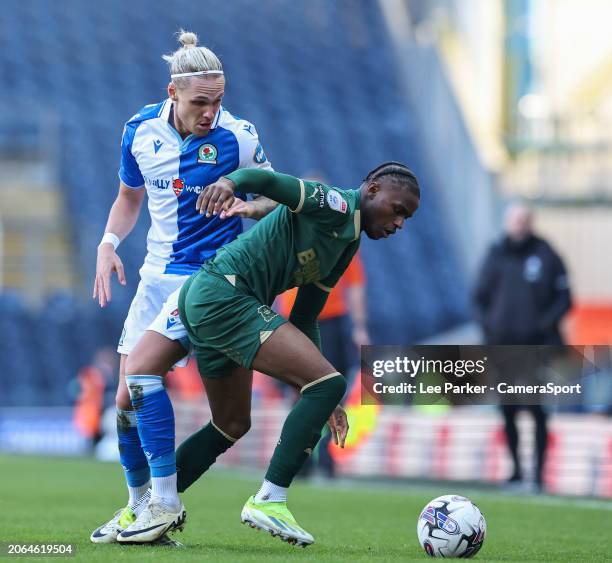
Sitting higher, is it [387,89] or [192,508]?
[387,89]

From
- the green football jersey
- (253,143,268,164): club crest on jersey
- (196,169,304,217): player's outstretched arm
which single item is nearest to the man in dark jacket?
(253,143,268,164): club crest on jersey

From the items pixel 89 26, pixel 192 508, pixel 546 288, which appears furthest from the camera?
pixel 89 26

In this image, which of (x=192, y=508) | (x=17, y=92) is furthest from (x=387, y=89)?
(x=192, y=508)

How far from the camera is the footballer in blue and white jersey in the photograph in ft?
18.0

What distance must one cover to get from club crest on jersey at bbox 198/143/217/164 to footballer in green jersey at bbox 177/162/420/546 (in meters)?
0.40

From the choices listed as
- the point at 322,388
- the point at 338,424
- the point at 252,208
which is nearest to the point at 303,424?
the point at 322,388

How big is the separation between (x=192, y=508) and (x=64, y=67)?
1834cm

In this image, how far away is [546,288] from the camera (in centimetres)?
1010

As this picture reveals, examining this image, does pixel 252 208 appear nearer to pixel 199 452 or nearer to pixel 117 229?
pixel 117 229

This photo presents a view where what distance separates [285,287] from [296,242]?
0.22 metres

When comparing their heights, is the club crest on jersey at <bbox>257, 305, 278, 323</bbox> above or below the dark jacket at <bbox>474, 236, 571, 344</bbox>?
below

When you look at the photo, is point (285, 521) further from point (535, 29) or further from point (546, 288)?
point (535, 29)

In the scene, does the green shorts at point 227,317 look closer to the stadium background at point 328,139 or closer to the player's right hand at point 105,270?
the player's right hand at point 105,270

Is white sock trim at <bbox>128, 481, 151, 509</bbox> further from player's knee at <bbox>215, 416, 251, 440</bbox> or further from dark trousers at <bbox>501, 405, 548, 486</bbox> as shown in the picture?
dark trousers at <bbox>501, 405, 548, 486</bbox>
